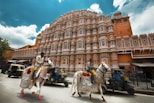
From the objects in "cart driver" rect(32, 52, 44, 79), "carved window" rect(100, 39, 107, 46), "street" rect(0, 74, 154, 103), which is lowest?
"street" rect(0, 74, 154, 103)

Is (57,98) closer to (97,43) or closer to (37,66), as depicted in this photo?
(37,66)

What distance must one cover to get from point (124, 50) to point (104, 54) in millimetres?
3775

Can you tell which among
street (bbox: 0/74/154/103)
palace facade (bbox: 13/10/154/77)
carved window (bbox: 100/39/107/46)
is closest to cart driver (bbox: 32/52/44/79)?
street (bbox: 0/74/154/103)

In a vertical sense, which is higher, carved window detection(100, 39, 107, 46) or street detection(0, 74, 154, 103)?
carved window detection(100, 39, 107, 46)

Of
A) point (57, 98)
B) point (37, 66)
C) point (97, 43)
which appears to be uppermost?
point (97, 43)

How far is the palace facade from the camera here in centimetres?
1575

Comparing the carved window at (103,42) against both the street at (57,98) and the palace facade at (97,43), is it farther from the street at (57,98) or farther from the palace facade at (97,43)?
the street at (57,98)

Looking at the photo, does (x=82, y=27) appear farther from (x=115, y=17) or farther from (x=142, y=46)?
(x=142, y=46)

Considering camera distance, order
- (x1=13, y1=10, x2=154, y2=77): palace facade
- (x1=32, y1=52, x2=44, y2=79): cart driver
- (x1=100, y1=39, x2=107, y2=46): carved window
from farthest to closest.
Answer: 1. (x1=100, y1=39, x2=107, y2=46): carved window
2. (x1=13, y1=10, x2=154, y2=77): palace facade
3. (x1=32, y1=52, x2=44, y2=79): cart driver

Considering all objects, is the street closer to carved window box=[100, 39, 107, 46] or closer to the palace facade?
the palace facade

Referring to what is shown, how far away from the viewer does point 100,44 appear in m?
19.3

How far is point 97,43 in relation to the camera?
64.8 feet

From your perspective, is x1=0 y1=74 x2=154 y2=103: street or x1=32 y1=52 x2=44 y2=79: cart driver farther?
x1=32 y1=52 x2=44 y2=79: cart driver

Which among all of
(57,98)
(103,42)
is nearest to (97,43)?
(103,42)
